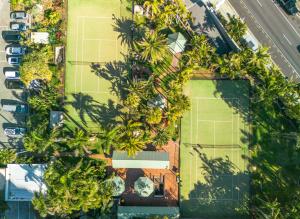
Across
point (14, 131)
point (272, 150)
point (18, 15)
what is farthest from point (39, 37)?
point (272, 150)

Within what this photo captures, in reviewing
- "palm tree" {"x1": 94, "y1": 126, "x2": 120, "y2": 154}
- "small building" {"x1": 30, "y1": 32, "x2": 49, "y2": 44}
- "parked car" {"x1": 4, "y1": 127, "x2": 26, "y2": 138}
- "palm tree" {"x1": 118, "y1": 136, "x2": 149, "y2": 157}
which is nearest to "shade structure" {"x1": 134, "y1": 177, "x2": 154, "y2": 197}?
"palm tree" {"x1": 118, "y1": 136, "x2": 149, "y2": 157}

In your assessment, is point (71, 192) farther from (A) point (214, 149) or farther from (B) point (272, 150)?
(B) point (272, 150)

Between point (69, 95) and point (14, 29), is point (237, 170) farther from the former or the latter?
point (14, 29)

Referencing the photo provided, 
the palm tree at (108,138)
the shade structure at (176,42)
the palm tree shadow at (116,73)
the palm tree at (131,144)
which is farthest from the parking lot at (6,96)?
the shade structure at (176,42)

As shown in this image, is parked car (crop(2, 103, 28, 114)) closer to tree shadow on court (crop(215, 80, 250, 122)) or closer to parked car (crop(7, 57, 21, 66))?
parked car (crop(7, 57, 21, 66))

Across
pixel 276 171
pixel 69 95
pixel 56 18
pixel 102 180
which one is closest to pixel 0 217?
pixel 102 180

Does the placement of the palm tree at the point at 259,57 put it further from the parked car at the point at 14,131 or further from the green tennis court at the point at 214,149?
the parked car at the point at 14,131
